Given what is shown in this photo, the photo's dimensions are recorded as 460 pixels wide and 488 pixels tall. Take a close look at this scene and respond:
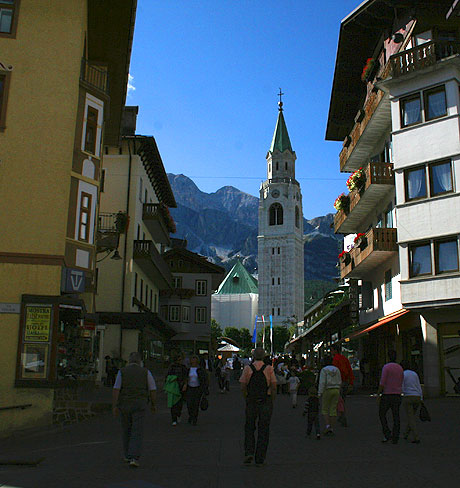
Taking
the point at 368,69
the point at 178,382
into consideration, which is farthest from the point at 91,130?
the point at 368,69

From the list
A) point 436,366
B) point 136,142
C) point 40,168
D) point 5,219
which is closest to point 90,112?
point 40,168

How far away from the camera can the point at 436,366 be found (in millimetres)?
23422

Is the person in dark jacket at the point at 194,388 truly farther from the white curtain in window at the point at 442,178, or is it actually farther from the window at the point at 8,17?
the white curtain in window at the point at 442,178

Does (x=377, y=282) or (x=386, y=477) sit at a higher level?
(x=377, y=282)

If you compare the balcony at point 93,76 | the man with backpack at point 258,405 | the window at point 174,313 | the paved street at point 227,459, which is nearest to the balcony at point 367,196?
the balcony at point 93,76

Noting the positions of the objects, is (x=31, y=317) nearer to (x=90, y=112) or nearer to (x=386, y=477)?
(x=90, y=112)

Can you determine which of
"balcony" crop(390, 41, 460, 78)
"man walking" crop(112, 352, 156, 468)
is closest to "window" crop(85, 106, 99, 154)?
"man walking" crop(112, 352, 156, 468)

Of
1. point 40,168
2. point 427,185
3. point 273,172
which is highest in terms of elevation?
point 273,172

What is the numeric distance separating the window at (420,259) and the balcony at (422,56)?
6.87 m

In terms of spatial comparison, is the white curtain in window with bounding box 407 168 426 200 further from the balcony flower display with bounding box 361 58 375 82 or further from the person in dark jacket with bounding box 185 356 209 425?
the person in dark jacket with bounding box 185 356 209 425

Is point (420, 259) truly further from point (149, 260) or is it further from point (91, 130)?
point (149, 260)

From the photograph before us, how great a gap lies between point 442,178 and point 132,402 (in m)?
17.7

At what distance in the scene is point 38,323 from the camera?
1540 centimetres

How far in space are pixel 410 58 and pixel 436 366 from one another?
12.0m
